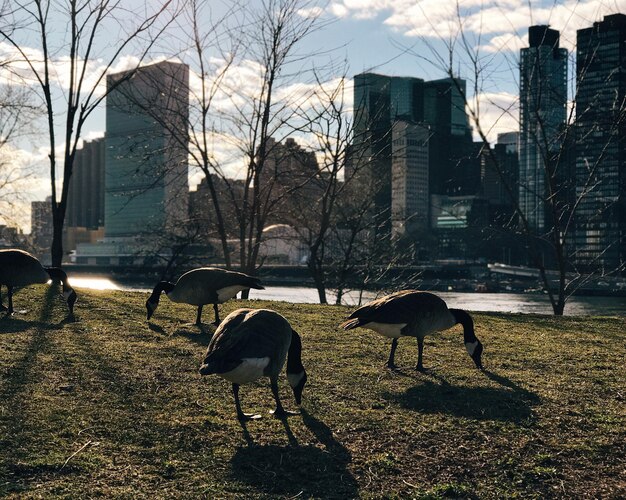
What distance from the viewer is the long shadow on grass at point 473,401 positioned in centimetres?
842

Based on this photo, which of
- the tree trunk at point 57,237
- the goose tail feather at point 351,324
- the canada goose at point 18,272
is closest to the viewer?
the goose tail feather at point 351,324

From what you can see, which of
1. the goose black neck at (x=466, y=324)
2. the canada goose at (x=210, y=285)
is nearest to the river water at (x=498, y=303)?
the canada goose at (x=210, y=285)

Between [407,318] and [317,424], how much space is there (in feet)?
8.91

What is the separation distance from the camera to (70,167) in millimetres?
20766

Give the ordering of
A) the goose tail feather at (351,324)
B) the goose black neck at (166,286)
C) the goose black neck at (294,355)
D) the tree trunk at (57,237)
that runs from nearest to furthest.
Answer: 1. the goose black neck at (294,355)
2. the goose tail feather at (351,324)
3. the goose black neck at (166,286)
4. the tree trunk at (57,237)

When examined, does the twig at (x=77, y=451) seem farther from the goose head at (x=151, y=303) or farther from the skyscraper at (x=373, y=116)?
the skyscraper at (x=373, y=116)

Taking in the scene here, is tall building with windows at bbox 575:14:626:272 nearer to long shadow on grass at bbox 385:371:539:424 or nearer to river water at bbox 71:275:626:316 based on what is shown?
long shadow on grass at bbox 385:371:539:424

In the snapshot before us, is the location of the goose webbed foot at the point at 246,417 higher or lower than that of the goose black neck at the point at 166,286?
lower

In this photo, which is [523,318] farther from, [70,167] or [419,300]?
[70,167]

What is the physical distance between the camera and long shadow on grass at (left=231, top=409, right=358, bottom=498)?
20.3 feet

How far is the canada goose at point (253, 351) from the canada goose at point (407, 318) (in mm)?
1453

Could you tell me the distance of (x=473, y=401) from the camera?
8.95 m

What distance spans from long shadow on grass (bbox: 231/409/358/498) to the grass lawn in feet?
0.06

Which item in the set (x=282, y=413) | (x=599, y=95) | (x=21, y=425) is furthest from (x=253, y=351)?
(x=599, y=95)
